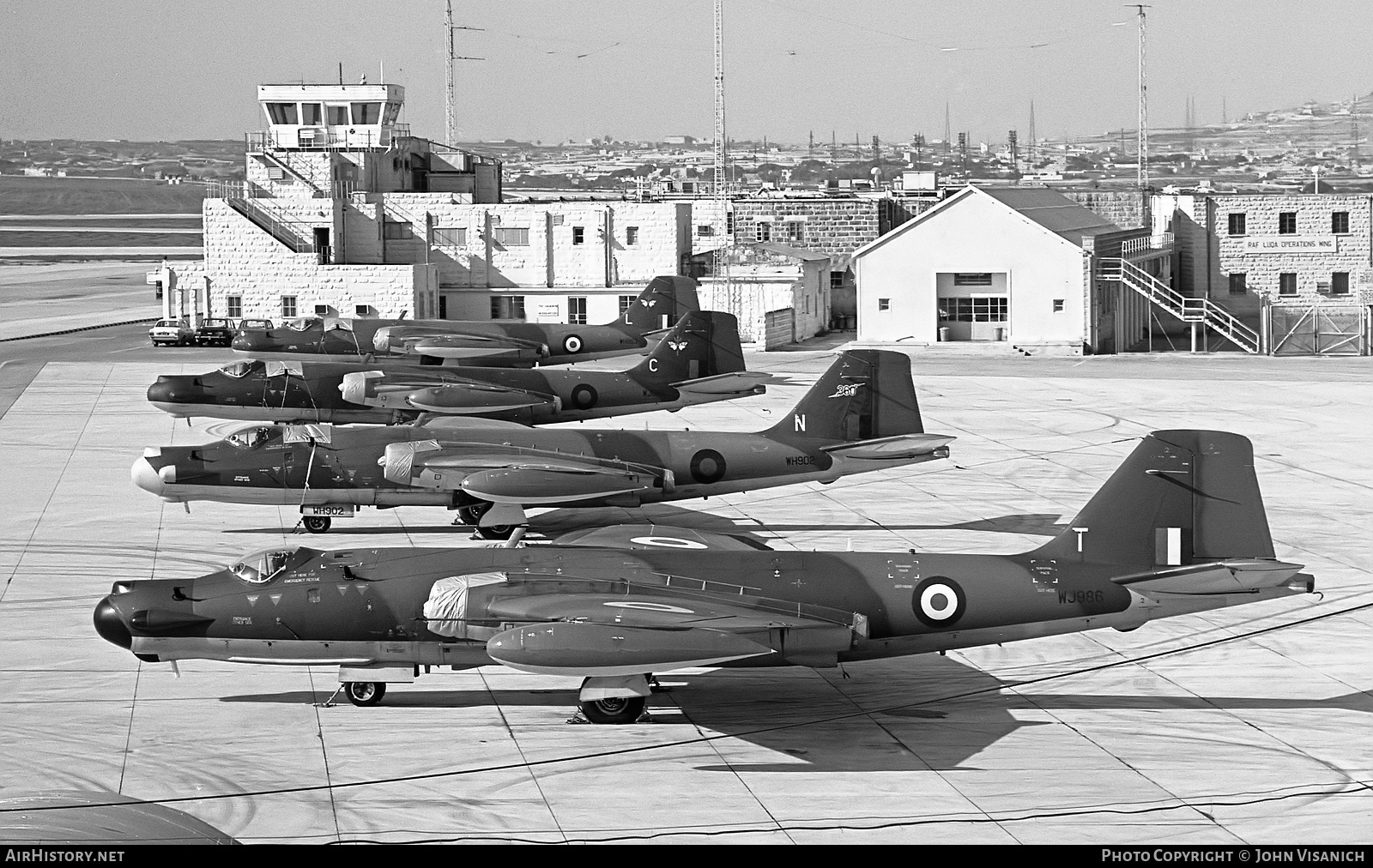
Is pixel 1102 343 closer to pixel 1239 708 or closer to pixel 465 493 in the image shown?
pixel 465 493

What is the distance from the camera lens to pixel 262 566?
23.4 m

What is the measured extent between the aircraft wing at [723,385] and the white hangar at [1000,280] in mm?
32879

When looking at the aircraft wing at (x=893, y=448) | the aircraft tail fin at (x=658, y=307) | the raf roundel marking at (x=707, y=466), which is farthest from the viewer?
the aircraft tail fin at (x=658, y=307)

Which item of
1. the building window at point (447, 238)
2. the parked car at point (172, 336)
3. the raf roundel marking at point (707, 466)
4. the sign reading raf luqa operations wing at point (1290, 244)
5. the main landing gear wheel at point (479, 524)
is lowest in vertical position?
the main landing gear wheel at point (479, 524)

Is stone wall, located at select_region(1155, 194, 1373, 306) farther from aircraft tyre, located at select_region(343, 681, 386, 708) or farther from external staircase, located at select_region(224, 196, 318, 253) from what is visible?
aircraft tyre, located at select_region(343, 681, 386, 708)

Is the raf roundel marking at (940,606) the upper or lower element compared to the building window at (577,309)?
lower

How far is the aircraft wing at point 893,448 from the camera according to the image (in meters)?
34.6

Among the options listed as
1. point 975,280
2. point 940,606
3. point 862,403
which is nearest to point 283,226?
point 975,280

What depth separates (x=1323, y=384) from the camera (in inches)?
2554

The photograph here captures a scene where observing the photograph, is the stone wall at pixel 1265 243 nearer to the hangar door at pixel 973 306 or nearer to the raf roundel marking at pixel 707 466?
the hangar door at pixel 973 306

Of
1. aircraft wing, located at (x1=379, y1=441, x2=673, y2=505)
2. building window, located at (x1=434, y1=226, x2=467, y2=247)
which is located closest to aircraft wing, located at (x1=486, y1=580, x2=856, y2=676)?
aircraft wing, located at (x1=379, y1=441, x2=673, y2=505)

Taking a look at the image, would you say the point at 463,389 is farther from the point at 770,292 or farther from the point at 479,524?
the point at 770,292

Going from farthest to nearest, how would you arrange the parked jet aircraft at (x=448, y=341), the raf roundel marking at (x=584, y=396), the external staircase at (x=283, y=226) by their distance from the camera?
the external staircase at (x=283, y=226) < the parked jet aircraft at (x=448, y=341) < the raf roundel marking at (x=584, y=396)

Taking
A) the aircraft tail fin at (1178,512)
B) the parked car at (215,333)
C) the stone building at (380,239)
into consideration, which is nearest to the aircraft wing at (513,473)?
the aircraft tail fin at (1178,512)
